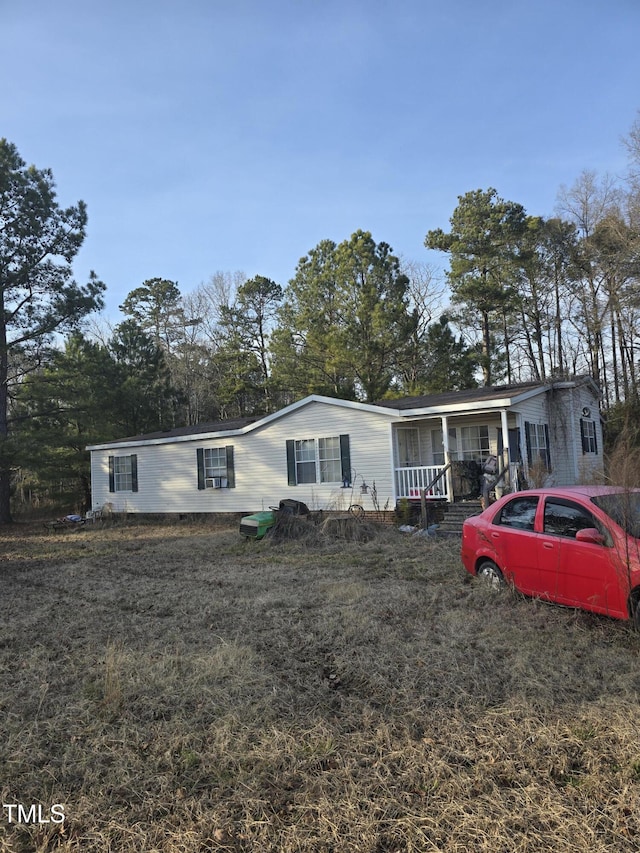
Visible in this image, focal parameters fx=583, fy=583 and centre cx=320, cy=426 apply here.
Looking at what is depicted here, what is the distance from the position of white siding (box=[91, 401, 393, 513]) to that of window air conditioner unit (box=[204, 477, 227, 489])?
0.16 meters

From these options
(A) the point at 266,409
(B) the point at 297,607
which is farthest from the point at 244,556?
(A) the point at 266,409

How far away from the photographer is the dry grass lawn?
271 cm

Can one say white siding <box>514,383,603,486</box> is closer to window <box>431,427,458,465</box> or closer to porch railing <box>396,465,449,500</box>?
window <box>431,427,458,465</box>

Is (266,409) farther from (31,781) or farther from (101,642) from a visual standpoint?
(31,781)

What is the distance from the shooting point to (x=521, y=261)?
27.8 m

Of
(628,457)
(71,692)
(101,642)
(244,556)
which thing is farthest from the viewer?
(244,556)

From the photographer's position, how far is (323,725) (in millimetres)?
3703

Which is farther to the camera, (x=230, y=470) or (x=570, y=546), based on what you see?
(x=230, y=470)

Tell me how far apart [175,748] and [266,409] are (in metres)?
29.5

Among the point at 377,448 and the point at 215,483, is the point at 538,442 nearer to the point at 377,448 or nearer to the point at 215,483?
the point at 377,448

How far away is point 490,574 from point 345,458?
9.44 m

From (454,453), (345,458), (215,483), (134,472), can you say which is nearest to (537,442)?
(454,453)

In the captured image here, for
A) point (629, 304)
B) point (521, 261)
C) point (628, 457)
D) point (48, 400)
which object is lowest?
point (628, 457)

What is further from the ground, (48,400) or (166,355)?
(166,355)
